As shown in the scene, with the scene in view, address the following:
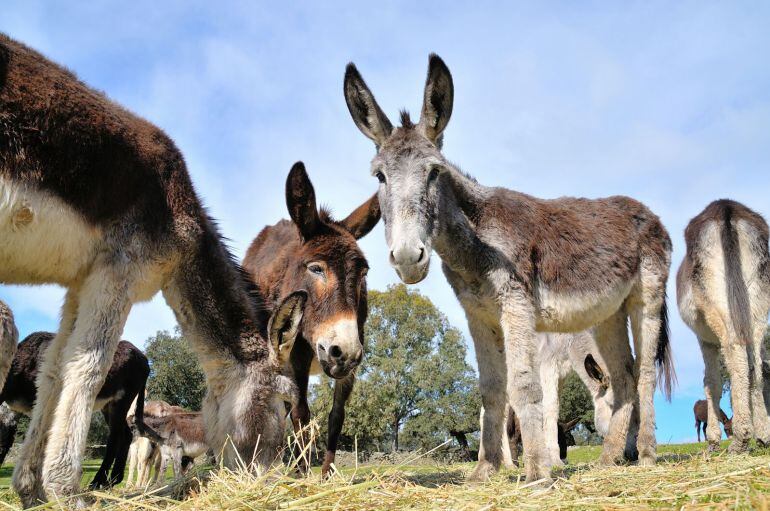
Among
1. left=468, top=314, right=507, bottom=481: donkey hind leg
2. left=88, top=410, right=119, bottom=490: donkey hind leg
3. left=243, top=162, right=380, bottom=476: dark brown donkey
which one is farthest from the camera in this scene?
left=88, top=410, right=119, bottom=490: donkey hind leg

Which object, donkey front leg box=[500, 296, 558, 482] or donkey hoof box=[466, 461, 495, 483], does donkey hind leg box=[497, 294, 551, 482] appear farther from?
donkey hoof box=[466, 461, 495, 483]

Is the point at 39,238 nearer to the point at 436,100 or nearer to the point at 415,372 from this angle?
the point at 436,100

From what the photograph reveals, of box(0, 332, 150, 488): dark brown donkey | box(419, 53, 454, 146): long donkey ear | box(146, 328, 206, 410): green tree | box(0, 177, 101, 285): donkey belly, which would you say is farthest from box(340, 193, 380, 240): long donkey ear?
box(146, 328, 206, 410): green tree

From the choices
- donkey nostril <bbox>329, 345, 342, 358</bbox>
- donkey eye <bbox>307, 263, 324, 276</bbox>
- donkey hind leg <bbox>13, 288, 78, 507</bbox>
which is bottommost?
donkey hind leg <bbox>13, 288, 78, 507</bbox>

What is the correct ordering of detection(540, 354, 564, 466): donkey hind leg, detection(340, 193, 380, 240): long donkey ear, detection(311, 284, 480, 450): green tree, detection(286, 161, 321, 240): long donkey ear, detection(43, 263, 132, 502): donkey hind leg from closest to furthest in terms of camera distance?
detection(43, 263, 132, 502): donkey hind leg, detection(286, 161, 321, 240): long donkey ear, detection(340, 193, 380, 240): long donkey ear, detection(540, 354, 564, 466): donkey hind leg, detection(311, 284, 480, 450): green tree

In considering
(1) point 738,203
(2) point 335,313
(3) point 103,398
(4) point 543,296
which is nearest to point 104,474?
(3) point 103,398

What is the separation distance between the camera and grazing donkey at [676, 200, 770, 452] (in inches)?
332

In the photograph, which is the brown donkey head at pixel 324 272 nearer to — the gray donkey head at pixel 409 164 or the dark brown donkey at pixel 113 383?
the gray donkey head at pixel 409 164

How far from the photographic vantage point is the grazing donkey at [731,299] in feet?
27.7

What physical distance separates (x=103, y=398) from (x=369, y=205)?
24.5 ft

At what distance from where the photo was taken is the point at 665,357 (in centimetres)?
920

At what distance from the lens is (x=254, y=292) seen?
5973 millimetres

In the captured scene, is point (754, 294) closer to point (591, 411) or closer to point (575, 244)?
point (575, 244)

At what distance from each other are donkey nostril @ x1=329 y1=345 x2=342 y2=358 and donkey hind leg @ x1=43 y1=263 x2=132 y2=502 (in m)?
1.73
